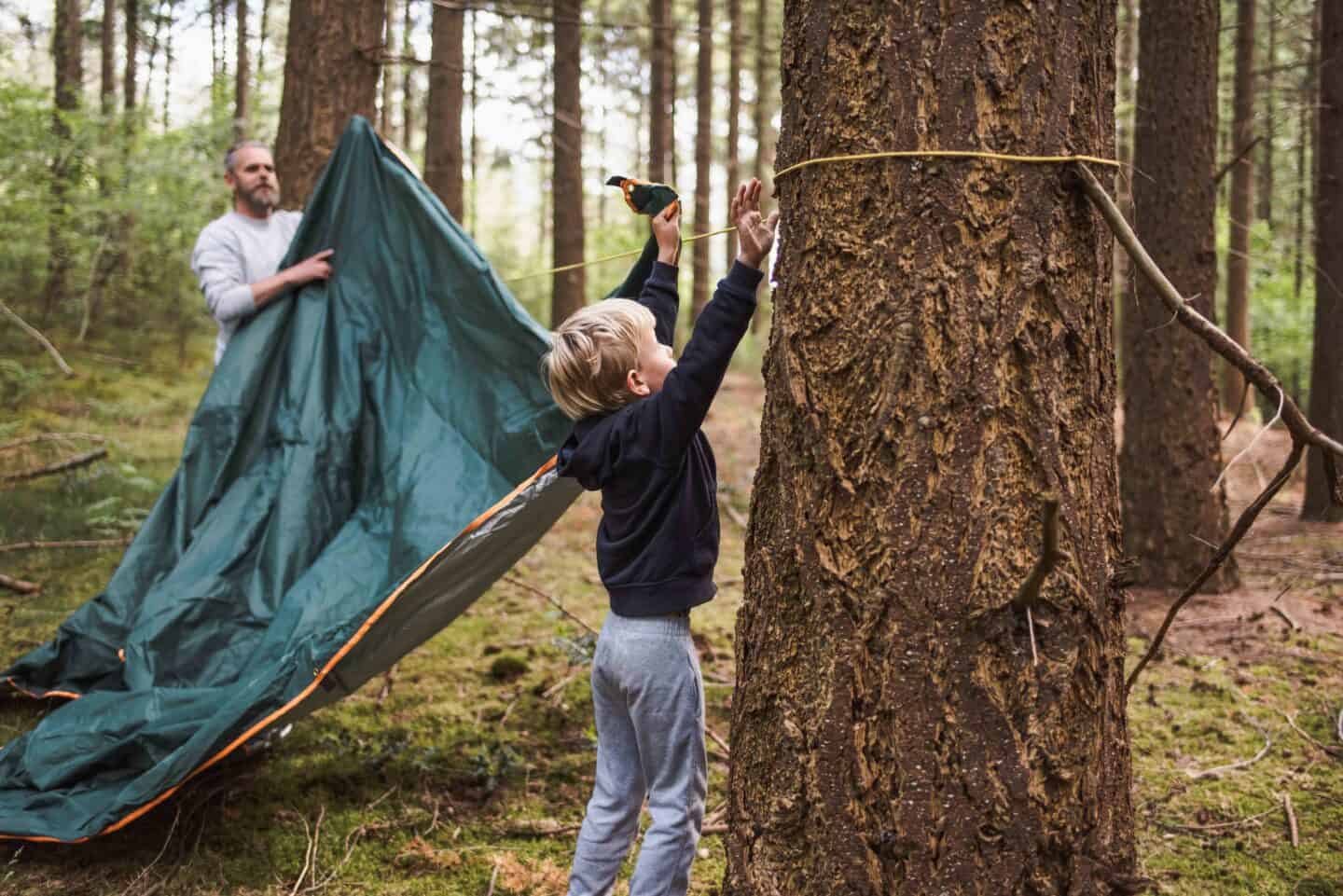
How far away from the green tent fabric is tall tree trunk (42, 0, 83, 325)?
7.41 m

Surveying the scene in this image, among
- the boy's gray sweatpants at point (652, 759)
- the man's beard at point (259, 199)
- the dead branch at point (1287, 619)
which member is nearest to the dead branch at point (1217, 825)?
the boy's gray sweatpants at point (652, 759)

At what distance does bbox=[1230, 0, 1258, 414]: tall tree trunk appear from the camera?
395 inches

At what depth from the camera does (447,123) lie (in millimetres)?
8352

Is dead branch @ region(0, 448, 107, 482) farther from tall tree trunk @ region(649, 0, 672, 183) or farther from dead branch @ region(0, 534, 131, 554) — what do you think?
tall tree trunk @ region(649, 0, 672, 183)

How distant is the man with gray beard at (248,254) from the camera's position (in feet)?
11.9

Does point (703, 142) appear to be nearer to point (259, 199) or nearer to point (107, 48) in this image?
point (107, 48)

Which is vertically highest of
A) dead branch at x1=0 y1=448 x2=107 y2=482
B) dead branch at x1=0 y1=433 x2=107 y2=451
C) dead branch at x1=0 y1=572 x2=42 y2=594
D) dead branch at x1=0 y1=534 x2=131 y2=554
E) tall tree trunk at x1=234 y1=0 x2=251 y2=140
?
tall tree trunk at x1=234 y1=0 x2=251 y2=140

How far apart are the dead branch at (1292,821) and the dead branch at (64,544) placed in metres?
5.39

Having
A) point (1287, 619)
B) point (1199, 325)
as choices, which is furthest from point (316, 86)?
point (1287, 619)

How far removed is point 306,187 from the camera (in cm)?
522

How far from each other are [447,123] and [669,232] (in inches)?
256

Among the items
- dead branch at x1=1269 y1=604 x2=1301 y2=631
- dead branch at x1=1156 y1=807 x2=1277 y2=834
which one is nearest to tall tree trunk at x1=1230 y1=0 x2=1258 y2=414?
dead branch at x1=1269 y1=604 x2=1301 y2=631

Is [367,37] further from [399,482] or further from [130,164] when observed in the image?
[130,164]

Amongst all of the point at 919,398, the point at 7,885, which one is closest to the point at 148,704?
the point at 7,885
